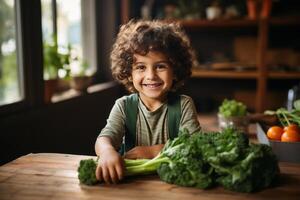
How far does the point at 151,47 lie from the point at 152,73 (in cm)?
9

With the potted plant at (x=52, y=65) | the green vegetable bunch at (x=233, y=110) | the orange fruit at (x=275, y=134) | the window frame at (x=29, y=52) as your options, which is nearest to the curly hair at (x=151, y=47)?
the green vegetable bunch at (x=233, y=110)

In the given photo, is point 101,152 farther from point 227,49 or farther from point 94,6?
point 227,49

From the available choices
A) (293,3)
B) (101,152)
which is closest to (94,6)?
(293,3)

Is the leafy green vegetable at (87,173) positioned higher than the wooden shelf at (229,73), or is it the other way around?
the wooden shelf at (229,73)

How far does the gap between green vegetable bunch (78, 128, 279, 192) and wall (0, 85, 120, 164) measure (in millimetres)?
968

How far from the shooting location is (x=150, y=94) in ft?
4.22

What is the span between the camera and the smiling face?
1.27m

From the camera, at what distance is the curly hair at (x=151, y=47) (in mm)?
1293

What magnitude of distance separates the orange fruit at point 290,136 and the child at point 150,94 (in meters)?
0.29

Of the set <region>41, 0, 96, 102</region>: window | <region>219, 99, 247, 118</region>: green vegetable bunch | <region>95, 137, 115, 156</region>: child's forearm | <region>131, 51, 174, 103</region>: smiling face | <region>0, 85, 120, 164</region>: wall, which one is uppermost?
<region>41, 0, 96, 102</region>: window

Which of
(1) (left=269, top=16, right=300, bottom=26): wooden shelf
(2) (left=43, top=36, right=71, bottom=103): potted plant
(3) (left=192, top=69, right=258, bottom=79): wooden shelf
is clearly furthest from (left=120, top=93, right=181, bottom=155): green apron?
(1) (left=269, top=16, right=300, bottom=26): wooden shelf

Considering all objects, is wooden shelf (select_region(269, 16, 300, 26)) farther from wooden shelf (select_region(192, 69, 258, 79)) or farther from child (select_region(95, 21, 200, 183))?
child (select_region(95, 21, 200, 183))

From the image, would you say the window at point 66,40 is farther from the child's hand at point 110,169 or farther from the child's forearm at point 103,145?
the child's hand at point 110,169

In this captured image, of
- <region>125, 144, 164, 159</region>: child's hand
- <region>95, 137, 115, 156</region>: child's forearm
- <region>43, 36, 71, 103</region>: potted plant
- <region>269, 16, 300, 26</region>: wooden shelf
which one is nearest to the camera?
<region>95, 137, 115, 156</region>: child's forearm
